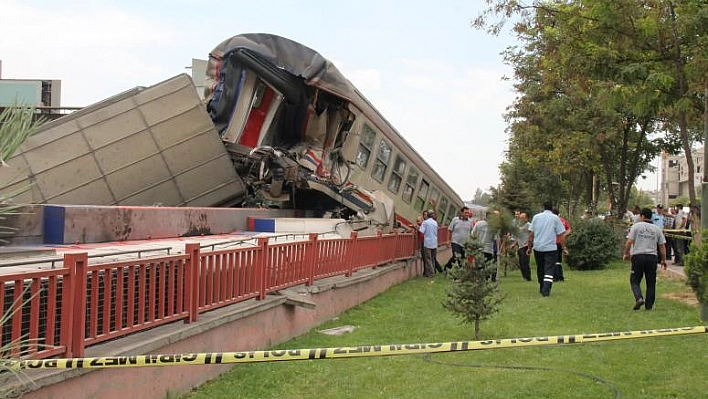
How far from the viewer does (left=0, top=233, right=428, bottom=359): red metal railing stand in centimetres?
416

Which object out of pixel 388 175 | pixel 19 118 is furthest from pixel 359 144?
pixel 19 118

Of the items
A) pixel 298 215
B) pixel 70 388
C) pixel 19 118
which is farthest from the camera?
pixel 298 215

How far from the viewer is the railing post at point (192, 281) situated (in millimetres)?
6105

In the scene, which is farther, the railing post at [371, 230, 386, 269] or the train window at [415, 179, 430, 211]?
the train window at [415, 179, 430, 211]

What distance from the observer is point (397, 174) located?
1803 centimetres

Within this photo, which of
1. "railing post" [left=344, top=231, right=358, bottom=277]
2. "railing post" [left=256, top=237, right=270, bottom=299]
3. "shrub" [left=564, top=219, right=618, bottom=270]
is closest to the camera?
"railing post" [left=256, top=237, right=270, bottom=299]

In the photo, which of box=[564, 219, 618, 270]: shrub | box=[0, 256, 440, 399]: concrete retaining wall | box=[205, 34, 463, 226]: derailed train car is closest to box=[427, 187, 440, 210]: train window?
box=[205, 34, 463, 226]: derailed train car

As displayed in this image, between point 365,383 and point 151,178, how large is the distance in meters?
7.96

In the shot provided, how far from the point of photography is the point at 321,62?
14344 mm

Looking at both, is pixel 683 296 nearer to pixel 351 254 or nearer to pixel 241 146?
pixel 351 254

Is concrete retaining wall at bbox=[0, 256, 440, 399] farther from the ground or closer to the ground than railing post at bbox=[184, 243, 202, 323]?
closer to the ground

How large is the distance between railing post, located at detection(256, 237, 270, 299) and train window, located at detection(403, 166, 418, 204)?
10871 millimetres

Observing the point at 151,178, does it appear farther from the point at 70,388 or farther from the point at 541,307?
the point at 70,388

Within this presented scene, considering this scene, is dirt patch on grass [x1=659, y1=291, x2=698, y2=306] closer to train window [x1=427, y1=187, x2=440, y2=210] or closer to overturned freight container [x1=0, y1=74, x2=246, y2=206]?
overturned freight container [x1=0, y1=74, x2=246, y2=206]
